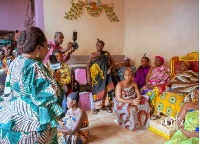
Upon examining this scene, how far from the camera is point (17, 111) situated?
1093 millimetres

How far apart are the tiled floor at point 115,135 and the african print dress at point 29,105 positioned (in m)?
1.24

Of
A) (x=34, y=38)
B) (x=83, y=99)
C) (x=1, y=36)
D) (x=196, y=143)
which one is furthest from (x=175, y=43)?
(x=1, y=36)

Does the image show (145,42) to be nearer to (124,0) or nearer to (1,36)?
(124,0)

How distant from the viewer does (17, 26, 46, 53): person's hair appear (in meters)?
1.10

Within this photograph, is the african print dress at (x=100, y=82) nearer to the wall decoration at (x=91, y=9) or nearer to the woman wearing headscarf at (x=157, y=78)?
the woman wearing headscarf at (x=157, y=78)

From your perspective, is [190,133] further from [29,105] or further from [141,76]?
[141,76]

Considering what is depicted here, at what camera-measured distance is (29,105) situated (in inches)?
43.0

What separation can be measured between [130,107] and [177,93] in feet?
2.64

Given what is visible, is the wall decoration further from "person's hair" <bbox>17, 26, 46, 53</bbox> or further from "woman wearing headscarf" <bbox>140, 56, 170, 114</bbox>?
"person's hair" <bbox>17, 26, 46, 53</bbox>

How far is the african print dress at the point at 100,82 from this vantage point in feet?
11.1

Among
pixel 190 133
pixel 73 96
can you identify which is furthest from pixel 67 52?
pixel 190 133

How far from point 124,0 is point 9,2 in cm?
300

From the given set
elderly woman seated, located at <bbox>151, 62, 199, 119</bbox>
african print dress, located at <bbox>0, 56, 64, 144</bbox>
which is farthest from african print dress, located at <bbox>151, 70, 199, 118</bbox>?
african print dress, located at <bbox>0, 56, 64, 144</bbox>

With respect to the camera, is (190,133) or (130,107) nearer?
(190,133)
